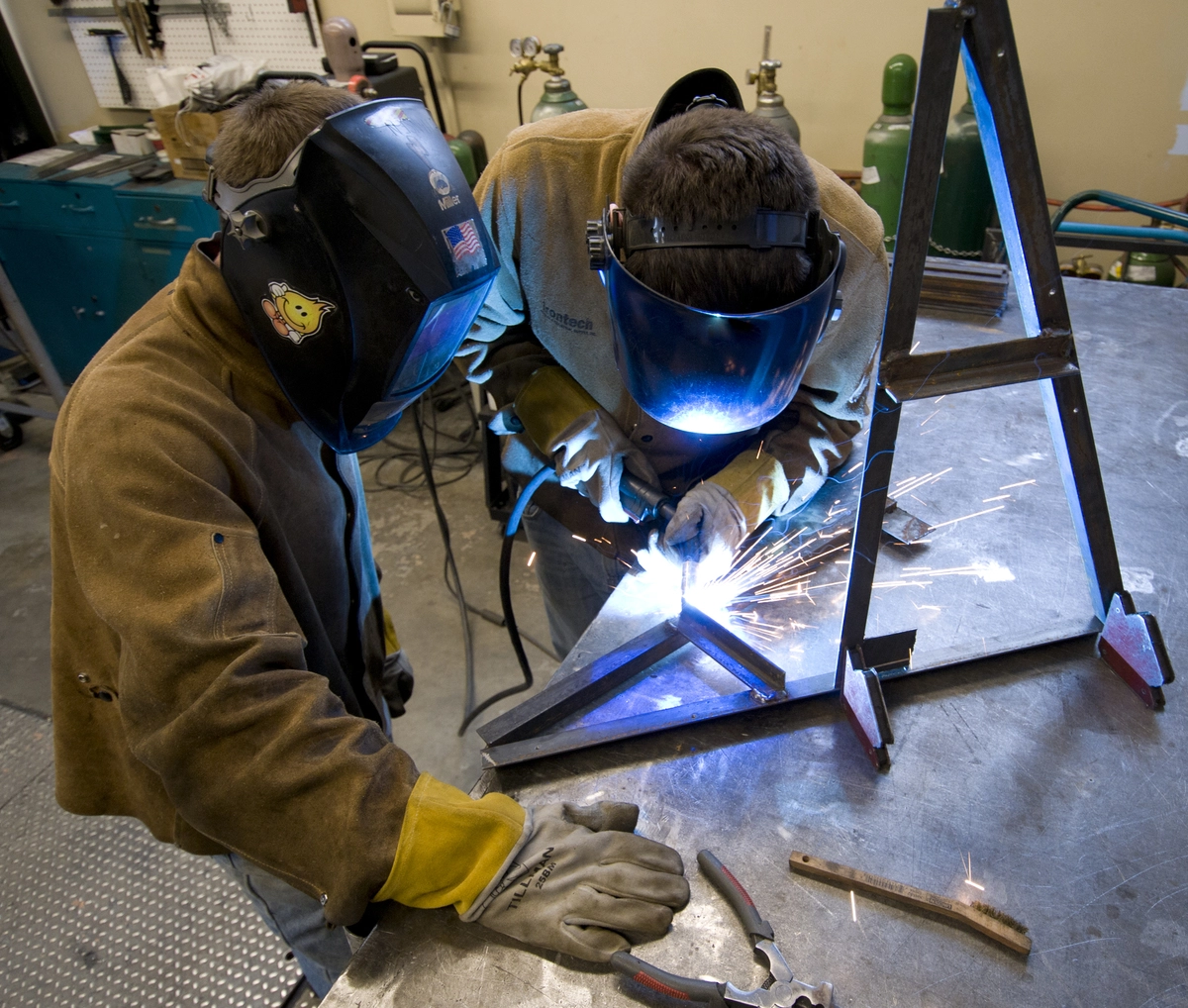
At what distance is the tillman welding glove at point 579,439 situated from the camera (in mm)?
1691

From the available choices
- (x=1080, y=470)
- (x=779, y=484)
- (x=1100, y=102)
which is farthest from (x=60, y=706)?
(x=1100, y=102)

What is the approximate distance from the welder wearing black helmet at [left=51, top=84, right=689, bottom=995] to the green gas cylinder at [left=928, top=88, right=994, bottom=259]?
9.40 feet

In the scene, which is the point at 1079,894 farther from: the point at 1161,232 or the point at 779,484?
the point at 1161,232

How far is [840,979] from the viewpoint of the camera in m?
0.94

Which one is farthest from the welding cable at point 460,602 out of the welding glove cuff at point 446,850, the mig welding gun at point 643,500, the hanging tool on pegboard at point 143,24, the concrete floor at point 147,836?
the hanging tool on pegboard at point 143,24

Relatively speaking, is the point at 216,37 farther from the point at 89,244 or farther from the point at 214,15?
the point at 89,244

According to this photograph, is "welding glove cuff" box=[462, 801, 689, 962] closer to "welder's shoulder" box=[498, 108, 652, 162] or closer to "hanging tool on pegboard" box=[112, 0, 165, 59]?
"welder's shoulder" box=[498, 108, 652, 162]

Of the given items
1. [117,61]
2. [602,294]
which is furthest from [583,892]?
[117,61]

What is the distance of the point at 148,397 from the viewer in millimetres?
1010

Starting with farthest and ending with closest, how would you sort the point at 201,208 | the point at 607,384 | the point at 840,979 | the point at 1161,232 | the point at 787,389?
the point at 201,208
the point at 1161,232
the point at 607,384
the point at 787,389
the point at 840,979

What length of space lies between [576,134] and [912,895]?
5.00 feet

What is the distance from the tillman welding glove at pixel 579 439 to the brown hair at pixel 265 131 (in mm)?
819

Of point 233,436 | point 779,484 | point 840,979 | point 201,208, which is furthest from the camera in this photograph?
point 201,208

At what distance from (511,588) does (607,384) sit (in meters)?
1.95
